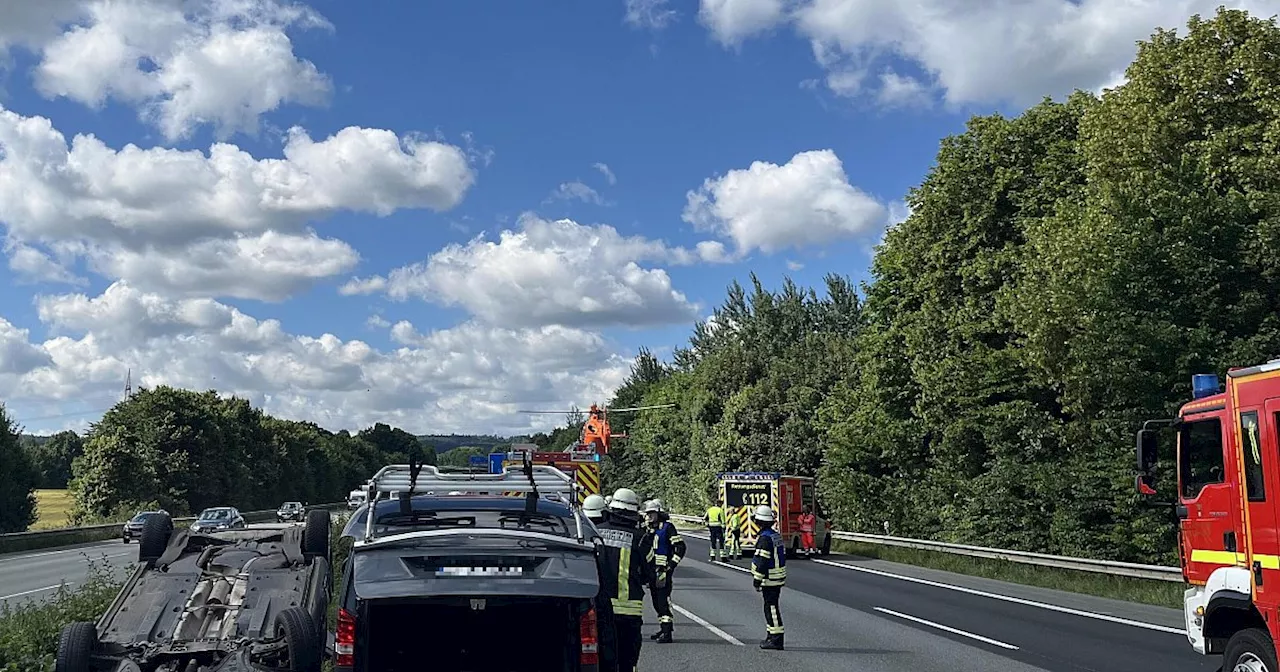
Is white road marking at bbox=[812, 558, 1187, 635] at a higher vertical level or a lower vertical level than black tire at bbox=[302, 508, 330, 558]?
lower

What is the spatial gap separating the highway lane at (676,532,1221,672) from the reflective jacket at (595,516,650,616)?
159 inches

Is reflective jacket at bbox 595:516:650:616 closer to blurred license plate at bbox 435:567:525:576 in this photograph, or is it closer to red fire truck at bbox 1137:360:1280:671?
blurred license plate at bbox 435:567:525:576

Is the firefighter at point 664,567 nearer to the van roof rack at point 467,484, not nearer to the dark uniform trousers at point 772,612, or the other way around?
the dark uniform trousers at point 772,612

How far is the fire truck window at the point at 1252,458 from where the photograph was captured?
8383mm

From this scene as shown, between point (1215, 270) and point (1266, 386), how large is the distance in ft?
55.9

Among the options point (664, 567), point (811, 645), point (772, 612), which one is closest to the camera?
point (772, 612)

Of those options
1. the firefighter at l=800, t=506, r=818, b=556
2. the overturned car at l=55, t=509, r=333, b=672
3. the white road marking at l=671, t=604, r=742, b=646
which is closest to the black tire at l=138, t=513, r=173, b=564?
the overturned car at l=55, t=509, r=333, b=672

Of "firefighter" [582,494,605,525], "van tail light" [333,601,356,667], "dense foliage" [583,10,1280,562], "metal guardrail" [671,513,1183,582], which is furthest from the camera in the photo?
"dense foliage" [583,10,1280,562]

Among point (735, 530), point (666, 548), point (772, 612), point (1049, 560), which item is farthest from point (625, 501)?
point (735, 530)

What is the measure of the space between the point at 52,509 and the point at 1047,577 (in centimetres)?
7185

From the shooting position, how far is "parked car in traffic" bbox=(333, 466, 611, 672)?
629cm

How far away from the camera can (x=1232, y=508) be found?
29.1 feet

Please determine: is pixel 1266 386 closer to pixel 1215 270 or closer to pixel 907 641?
pixel 907 641

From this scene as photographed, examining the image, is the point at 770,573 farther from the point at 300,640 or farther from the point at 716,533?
the point at 716,533
